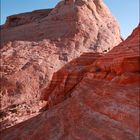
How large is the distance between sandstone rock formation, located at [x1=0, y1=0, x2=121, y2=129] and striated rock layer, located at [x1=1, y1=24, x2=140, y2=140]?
11.0 metres

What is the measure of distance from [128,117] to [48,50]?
23.2 metres

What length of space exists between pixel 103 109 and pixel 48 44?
75.0ft

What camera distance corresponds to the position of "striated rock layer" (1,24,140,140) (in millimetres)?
8070

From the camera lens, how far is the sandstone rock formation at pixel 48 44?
85.2 feet

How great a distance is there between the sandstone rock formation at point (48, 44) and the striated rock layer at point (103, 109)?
432 inches

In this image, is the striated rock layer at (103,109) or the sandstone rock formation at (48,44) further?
the sandstone rock formation at (48,44)

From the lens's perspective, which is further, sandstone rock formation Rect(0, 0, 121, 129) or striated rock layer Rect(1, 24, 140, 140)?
sandstone rock formation Rect(0, 0, 121, 129)

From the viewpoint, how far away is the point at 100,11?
124ft

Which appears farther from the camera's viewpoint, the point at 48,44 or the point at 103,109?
the point at 48,44

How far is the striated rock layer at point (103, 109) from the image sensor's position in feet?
26.5

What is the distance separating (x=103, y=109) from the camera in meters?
9.07

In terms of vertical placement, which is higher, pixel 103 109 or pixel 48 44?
pixel 48 44

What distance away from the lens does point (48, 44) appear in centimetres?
3136

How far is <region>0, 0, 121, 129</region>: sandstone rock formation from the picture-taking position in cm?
2597
